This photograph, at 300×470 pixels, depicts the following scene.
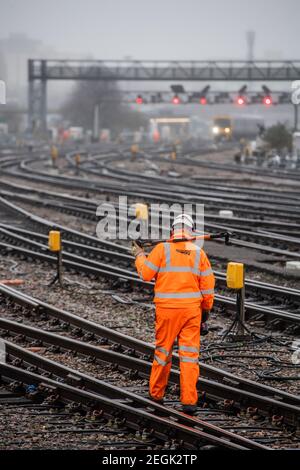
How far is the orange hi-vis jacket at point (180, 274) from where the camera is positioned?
8734 millimetres

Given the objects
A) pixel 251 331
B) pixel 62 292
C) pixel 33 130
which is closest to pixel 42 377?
pixel 251 331

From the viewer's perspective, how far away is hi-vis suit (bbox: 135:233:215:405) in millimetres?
8648

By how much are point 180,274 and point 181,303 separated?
0.26 metres

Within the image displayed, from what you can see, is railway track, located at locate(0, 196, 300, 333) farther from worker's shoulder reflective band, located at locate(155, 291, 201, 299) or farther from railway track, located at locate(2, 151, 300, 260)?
worker's shoulder reflective band, located at locate(155, 291, 201, 299)

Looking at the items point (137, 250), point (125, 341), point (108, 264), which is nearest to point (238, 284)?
point (125, 341)

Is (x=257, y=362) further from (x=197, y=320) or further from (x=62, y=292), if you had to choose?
(x=62, y=292)

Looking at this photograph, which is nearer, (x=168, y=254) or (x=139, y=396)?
(x=168, y=254)

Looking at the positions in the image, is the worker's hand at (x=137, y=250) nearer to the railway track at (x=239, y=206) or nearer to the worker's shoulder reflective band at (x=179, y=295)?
the worker's shoulder reflective band at (x=179, y=295)

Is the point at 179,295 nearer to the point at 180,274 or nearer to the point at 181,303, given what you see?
the point at 181,303

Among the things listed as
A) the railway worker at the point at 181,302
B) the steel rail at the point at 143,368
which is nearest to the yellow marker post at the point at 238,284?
the steel rail at the point at 143,368

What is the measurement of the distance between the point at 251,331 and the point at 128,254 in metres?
6.25

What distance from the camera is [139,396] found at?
29.7 ft

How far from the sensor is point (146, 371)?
33.1ft

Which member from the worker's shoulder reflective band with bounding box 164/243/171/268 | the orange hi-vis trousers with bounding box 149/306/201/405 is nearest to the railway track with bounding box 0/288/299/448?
the orange hi-vis trousers with bounding box 149/306/201/405
